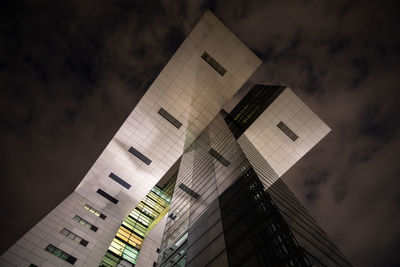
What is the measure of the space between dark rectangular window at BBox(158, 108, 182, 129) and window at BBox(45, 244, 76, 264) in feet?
62.0

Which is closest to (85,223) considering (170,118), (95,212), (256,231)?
(95,212)

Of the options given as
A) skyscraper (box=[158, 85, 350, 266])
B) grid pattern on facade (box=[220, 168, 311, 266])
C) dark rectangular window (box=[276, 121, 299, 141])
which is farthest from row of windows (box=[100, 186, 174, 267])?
dark rectangular window (box=[276, 121, 299, 141])

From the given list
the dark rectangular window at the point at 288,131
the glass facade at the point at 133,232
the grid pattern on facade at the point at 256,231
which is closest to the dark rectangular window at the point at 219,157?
the grid pattern on facade at the point at 256,231

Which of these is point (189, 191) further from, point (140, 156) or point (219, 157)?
point (140, 156)

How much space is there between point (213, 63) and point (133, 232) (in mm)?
29676

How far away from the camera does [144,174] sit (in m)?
34.0

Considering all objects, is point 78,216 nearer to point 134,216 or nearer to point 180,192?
point 134,216

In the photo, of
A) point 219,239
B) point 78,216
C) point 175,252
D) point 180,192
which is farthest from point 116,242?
point 219,239

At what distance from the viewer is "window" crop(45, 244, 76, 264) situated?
24.2m

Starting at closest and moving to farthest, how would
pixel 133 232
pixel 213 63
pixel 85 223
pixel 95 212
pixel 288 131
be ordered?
pixel 213 63, pixel 85 223, pixel 288 131, pixel 95 212, pixel 133 232

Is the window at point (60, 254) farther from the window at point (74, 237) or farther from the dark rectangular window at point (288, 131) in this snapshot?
the dark rectangular window at point (288, 131)

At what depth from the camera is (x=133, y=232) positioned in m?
38.0

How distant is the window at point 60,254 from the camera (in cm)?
2415

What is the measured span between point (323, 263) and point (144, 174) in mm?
30187
